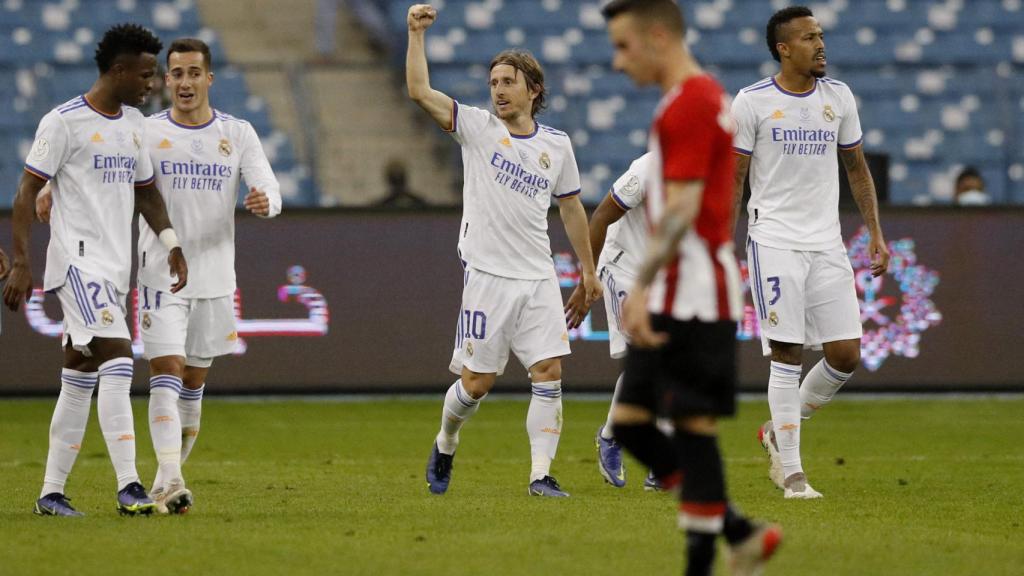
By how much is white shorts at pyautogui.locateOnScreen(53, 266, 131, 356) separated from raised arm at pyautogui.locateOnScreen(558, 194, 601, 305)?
2.48 m

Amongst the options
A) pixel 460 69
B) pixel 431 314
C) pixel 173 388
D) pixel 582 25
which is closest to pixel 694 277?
pixel 173 388

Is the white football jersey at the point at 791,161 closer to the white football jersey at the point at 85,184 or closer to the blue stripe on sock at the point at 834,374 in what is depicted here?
the blue stripe on sock at the point at 834,374

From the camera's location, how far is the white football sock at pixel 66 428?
7.19m

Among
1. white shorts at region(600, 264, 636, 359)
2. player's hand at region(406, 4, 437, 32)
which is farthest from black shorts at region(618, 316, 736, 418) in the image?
white shorts at region(600, 264, 636, 359)

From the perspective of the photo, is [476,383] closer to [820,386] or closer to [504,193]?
[504,193]

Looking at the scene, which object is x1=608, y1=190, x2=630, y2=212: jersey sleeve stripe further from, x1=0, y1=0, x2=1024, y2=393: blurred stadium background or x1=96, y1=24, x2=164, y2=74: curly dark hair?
x1=0, y1=0, x2=1024, y2=393: blurred stadium background

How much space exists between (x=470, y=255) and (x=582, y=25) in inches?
478

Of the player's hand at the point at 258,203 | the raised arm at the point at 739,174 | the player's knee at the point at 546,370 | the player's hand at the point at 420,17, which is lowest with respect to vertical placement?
the player's knee at the point at 546,370

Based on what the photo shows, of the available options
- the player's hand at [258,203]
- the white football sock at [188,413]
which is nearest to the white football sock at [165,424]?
the white football sock at [188,413]

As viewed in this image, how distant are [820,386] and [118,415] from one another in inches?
144

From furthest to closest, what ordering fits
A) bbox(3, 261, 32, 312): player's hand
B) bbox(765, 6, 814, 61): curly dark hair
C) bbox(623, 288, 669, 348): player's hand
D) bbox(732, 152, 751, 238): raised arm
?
bbox(765, 6, 814, 61): curly dark hair
bbox(732, 152, 751, 238): raised arm
bbox(3, 261, 32, 312): player's hand
bbox(623, 288, 669, 348): player's hand

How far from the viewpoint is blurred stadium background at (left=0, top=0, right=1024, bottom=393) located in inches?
534

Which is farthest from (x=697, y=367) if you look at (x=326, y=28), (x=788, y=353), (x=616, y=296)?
(x=326, y=28)

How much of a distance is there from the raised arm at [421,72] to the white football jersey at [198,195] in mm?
856
